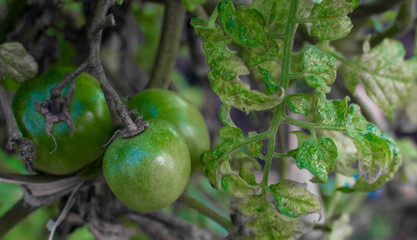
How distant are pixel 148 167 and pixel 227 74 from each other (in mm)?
140

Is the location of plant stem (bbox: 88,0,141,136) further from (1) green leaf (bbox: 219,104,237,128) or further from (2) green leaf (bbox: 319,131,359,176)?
(2) green leaf (bbox: 319,131,359,176)

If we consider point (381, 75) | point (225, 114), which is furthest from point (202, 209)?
point (381, 75)

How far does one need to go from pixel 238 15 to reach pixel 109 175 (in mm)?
236

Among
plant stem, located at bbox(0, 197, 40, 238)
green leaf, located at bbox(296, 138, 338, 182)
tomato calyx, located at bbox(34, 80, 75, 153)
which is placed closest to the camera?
green leaf, located at bbox(296, 138, 338, 182)

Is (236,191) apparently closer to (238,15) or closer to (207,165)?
(207,165)

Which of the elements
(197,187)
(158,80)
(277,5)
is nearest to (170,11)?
(158,80)

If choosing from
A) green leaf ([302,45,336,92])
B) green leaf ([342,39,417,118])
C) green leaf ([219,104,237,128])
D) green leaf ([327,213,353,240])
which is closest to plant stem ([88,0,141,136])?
green leaf ([219,104,237,128])

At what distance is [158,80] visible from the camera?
698 millimetres

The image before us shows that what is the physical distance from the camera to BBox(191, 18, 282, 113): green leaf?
0.40 m

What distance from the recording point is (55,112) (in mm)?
516

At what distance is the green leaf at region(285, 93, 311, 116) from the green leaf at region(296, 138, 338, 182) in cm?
3

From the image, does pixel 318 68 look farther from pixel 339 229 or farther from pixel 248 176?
pixel 339 229

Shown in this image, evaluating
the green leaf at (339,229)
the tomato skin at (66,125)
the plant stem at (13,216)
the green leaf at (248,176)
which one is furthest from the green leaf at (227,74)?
the green leaf at (339,229)

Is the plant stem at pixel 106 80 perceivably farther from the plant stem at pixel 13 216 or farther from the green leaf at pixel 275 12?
the plant stem at pixel 13 216
